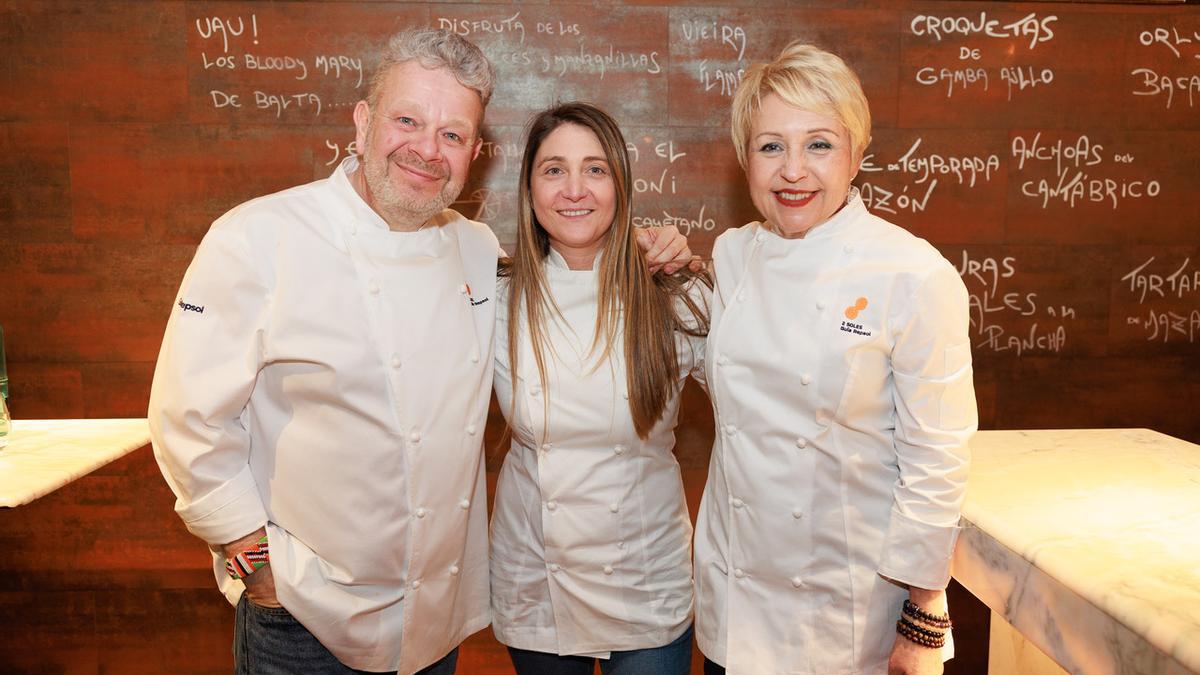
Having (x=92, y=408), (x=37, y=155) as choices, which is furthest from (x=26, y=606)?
(x=37, y=155)

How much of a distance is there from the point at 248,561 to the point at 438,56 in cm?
103

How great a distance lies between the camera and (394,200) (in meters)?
1.67

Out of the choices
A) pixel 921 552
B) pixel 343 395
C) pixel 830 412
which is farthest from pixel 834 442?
pixel 343 395

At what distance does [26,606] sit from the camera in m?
3.09

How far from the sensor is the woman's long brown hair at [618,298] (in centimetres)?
183

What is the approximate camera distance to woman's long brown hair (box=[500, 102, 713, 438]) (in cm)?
183

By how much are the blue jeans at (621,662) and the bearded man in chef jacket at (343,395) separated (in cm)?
23

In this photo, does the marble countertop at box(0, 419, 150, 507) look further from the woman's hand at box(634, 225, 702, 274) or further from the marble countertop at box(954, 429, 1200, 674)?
the marble countertop at box(954, 429, 1200, 674)

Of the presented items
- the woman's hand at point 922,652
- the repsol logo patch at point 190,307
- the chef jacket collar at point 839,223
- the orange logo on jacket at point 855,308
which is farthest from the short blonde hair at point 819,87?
the repsol logo patch at point 190,307

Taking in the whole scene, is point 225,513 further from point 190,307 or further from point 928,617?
point 928,617

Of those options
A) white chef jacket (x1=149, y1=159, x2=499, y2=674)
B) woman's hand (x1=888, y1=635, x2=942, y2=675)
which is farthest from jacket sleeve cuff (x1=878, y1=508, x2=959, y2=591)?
white chef jacket (x1=149, y1=159, x2=499, y2=674)

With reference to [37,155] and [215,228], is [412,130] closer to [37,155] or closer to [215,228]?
[215,228]

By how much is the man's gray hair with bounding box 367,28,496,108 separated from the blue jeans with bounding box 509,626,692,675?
124cm

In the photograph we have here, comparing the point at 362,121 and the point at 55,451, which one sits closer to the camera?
the point at 362,121
